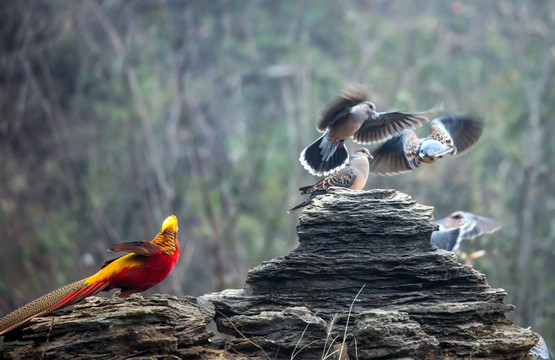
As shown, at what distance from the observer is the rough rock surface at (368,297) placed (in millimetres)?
5793

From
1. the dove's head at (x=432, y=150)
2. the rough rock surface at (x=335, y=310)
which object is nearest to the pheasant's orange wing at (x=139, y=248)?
the rough rock surface at (x=335, y=310)

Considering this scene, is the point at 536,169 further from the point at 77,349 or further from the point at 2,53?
the point at 77,349

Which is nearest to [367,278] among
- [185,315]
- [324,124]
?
[185,315]

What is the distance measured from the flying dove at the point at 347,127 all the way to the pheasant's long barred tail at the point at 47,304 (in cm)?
287

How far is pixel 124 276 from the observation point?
6.04 m

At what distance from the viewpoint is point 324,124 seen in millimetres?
7660

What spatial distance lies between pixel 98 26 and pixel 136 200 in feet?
14.2

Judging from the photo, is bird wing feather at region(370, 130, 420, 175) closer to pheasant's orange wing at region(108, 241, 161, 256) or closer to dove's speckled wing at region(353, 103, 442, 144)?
dove's speckled wing at region(353, 103, 442, 144)

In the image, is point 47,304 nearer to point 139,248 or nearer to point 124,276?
point 124,276

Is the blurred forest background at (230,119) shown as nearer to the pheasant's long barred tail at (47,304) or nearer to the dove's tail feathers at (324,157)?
the dove's tail feathers at (324,157)

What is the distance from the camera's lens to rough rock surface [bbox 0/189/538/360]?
548 centimetres

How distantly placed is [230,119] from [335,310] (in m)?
15.9

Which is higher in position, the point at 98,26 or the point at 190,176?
the point at 98,26

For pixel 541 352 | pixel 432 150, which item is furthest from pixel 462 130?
pixel 541 352
